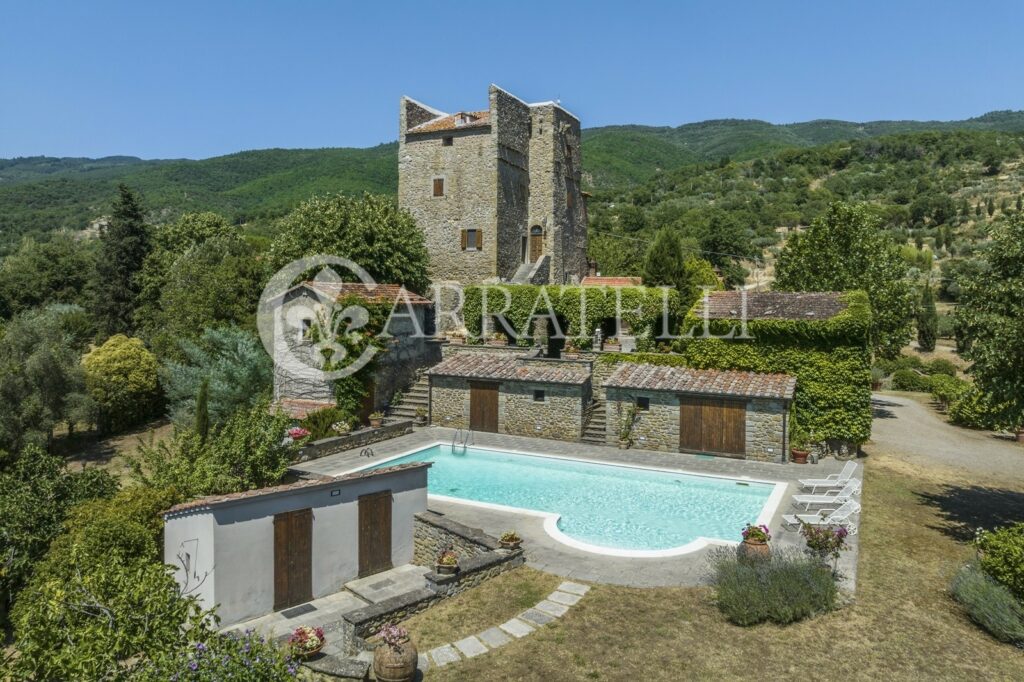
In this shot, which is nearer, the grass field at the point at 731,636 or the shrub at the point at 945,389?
the grass field at the point at 731,636

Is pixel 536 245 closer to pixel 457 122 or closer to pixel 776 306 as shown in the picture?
pixel 457 122

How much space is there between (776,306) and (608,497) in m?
9.76

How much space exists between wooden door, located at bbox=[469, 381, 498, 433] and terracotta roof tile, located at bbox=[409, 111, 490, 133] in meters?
17.1

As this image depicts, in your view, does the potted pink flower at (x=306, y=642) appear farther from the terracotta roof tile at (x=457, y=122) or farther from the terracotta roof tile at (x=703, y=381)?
Answer: the terracotta roof tile at (x=457, y=122)

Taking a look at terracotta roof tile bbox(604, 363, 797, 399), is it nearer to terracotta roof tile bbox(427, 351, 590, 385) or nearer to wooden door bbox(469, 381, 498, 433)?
terracotta roof tile bbox(427, 351, 590, 385)

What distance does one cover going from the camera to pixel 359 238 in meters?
30.5

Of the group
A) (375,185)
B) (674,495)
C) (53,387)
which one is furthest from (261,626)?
(375,185)

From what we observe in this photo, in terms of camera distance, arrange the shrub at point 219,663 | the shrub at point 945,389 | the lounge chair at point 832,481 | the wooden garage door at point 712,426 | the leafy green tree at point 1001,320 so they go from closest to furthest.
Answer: the shrub at point 219,663, the leafy green tree at point 1001,320, the lounge chair at point 832,481, the wooden garage door at point 712,426, the shrub at point 945,389

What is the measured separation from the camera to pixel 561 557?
483 inches

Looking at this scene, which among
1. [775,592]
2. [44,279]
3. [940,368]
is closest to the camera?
[775,592]

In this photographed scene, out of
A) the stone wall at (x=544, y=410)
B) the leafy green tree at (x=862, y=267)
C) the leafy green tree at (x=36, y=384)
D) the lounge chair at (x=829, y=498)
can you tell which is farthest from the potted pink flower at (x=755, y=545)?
the leafy green tree at (x=36, y=384)

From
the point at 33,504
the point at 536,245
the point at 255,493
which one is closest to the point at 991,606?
the point at 255,493

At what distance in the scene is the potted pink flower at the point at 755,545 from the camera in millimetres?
10883

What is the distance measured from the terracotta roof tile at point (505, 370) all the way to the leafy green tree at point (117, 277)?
2486cm
